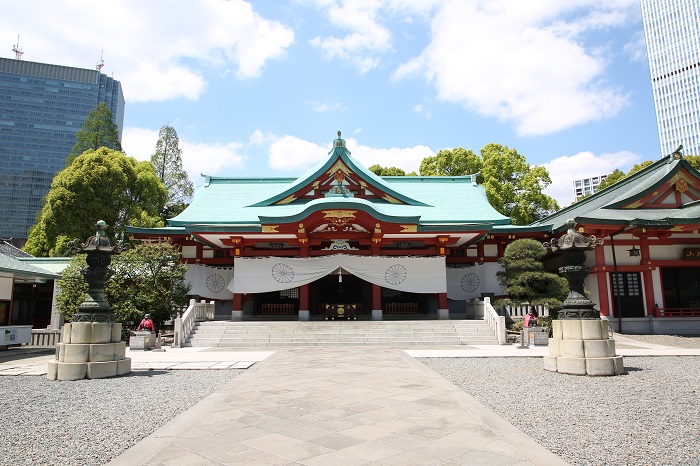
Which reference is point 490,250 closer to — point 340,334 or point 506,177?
point 340,334

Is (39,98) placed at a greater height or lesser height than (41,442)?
greater

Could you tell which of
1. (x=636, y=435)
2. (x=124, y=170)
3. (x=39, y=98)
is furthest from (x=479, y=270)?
(x=39, y=98)

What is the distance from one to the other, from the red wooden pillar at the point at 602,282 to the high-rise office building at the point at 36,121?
72.5 metres

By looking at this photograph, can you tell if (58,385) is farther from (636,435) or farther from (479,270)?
(479,270)

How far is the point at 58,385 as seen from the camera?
805cm

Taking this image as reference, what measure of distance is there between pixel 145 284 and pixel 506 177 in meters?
27.5

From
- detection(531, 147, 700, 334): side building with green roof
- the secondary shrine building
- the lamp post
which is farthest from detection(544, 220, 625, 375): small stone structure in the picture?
the lamp post

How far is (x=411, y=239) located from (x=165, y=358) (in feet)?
39.0

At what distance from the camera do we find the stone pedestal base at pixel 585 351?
28.5ft

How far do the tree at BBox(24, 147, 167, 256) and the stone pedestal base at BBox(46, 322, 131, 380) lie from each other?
788 inches

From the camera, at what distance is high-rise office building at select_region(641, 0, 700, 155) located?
82.0 meters

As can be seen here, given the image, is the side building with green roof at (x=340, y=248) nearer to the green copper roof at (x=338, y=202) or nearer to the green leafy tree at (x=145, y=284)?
the green copper roof at (x=338, y=202)

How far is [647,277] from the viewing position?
18.2m

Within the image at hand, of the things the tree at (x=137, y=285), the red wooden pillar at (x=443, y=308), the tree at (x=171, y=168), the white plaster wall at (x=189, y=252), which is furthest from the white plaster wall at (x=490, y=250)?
the tree at (x=171, y=168)
